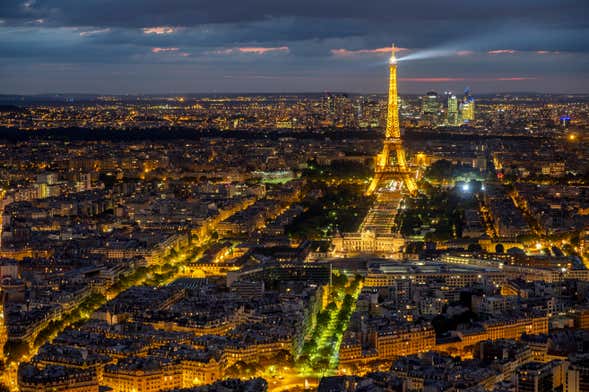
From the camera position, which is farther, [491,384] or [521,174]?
[521,174]

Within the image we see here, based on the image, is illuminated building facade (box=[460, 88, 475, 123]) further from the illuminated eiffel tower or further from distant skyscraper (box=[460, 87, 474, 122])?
the illuminated eiffel tower

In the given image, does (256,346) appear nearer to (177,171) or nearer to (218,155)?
(177,171)

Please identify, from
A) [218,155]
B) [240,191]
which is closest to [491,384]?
[240,191]

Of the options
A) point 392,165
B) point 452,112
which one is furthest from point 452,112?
point 392,165

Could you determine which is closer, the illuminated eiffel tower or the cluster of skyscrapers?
the illuminated eiffel tower

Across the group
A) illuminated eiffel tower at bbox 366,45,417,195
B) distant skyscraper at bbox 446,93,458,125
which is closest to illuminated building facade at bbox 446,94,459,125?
distant skyscraper at bbox 446,93,458,125

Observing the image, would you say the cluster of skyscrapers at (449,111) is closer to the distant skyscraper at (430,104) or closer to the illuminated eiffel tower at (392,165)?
the distant skyscraper at (430,104)

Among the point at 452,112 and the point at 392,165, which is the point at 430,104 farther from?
the point at 392,165

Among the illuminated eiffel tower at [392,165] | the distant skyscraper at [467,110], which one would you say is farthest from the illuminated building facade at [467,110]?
the illuminated eiffel tower at [392,165]

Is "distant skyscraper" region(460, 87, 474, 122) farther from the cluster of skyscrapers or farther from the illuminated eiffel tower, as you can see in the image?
the illuminated eiffel tower
